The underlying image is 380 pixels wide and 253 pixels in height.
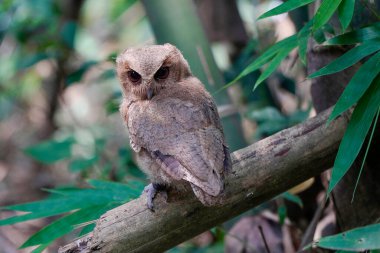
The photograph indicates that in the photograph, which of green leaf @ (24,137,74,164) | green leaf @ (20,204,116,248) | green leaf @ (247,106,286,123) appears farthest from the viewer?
green leaf @ (24,137,74,164)

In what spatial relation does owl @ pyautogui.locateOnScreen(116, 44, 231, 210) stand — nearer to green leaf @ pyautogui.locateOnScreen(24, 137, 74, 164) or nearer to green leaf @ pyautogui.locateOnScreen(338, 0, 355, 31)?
green leaf @ pyautogui.locateOnScreen(338, 0, 355, 31)

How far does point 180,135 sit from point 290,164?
437 millimetres

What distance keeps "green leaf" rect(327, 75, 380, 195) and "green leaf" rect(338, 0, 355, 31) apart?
23 cm

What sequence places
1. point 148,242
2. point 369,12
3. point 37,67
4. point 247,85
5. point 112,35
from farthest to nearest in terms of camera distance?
point 112,35, point 37,67, point 247,85, point 369,12, point 148,242

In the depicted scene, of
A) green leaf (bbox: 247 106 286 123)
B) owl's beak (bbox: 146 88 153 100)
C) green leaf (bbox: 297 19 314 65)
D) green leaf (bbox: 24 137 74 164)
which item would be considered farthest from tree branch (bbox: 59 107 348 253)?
green leaf (bbox: 24 137 74 164)

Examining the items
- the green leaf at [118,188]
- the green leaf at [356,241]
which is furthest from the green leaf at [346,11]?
the green leaf at [118,188]

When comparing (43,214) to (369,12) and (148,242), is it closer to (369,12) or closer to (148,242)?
(148,242)

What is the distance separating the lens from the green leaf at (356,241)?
5.75ft

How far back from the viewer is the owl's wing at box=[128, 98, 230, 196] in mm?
2049

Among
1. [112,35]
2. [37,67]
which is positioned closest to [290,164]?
[37,67]

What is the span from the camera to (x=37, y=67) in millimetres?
6414

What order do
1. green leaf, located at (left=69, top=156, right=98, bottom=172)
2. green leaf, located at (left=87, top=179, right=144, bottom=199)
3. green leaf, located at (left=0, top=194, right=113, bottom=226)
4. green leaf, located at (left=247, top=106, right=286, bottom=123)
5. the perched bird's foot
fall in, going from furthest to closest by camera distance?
1. green leaf, located at (left=69, top=156, right=98, bottom=172)
2. green leaf, located at (left=247, top=106, right=286, bottom=123)
3. green leaf, located at (left=87, top=179, right=144, bottom=199)
4. green leaf, located at (left=0, top=194, right=113, bottom=226)
5. the perched bird's foot

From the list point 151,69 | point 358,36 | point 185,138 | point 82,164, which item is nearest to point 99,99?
point 82,164

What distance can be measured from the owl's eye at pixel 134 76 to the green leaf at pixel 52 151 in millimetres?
1553
